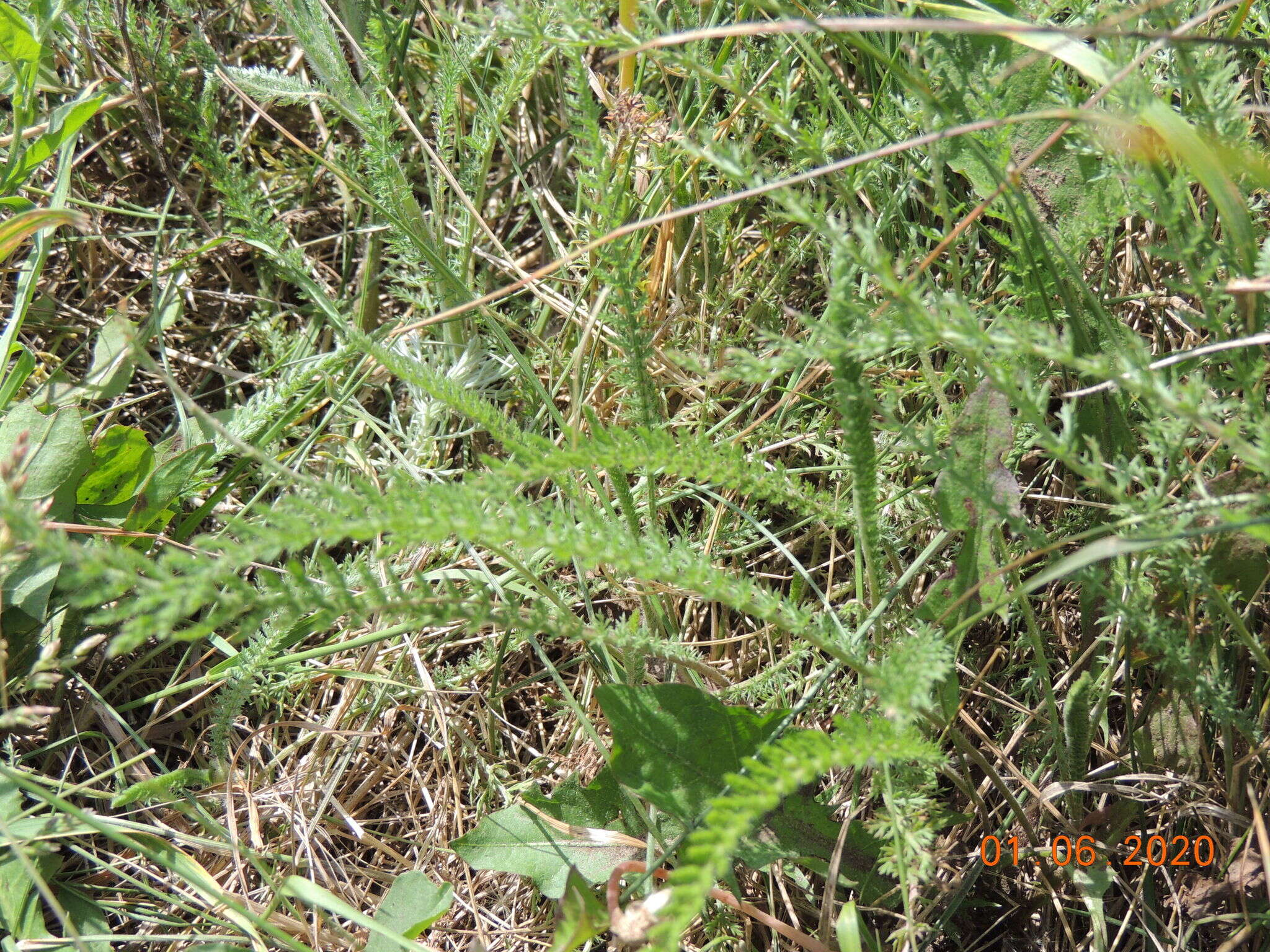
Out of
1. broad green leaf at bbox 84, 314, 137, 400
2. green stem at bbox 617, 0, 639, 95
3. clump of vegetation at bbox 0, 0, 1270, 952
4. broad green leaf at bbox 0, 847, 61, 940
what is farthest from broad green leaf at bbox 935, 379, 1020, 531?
broad green leaf at bbox 84, 314, 137, 400

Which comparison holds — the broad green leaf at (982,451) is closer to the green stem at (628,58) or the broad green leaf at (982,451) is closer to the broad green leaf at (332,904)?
the green stem at (628,58)

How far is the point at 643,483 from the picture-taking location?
164 centimetres

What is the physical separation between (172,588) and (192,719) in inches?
41.0

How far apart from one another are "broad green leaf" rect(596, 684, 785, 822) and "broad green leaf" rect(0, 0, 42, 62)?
1.50m

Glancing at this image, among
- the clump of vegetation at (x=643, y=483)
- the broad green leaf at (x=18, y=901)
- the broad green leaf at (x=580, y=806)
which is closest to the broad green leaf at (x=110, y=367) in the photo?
the clump of vegetation at (x=643, y=483)

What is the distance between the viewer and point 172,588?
750mm

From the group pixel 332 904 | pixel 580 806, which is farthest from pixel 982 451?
pixel 332 904

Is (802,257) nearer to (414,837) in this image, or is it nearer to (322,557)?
(322,557)

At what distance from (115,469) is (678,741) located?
1126 millimetres

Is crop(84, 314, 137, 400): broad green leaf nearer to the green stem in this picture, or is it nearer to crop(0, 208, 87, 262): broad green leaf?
crop(0, 208, 87, 262): broad green leaf

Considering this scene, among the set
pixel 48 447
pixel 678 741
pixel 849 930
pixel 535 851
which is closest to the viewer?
Answer: pixel 849 930

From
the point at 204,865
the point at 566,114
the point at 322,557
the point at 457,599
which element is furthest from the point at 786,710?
the point at 566,114

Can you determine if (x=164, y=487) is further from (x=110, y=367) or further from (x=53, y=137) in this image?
(x=53, y=137)

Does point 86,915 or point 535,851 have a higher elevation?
point 535,851
